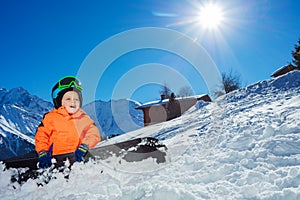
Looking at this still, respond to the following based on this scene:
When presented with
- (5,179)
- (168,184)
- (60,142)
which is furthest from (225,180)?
(5,179)

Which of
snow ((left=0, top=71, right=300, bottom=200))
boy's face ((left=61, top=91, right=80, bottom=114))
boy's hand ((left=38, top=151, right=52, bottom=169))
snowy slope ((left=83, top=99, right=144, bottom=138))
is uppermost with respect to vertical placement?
snowy slope ((left=83, top=99, right=144, bottom=138))

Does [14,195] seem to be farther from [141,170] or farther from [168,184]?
[168,184]

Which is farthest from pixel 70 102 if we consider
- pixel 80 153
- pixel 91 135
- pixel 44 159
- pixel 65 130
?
pixel 44 159

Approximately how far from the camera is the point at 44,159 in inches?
136

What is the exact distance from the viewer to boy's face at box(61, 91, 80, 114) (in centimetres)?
391

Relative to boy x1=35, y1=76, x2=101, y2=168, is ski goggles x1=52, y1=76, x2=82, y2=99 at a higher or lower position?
higher

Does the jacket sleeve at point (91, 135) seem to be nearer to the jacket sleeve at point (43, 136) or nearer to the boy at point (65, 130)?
the boy at point (65, 130)

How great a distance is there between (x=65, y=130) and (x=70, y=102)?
50 cm

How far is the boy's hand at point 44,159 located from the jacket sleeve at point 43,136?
0.07 meters

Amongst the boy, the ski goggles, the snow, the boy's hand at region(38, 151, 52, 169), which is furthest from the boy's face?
the snow

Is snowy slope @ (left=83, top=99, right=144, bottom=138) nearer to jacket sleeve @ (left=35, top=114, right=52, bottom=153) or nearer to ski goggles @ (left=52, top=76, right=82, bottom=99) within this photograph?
ski goggles @ (left=52, top=76, right=82, bottom=99)

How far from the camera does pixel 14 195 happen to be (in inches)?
129

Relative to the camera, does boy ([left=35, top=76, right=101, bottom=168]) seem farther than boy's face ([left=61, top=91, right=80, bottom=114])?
No

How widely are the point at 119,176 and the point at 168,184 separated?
3.13ft
